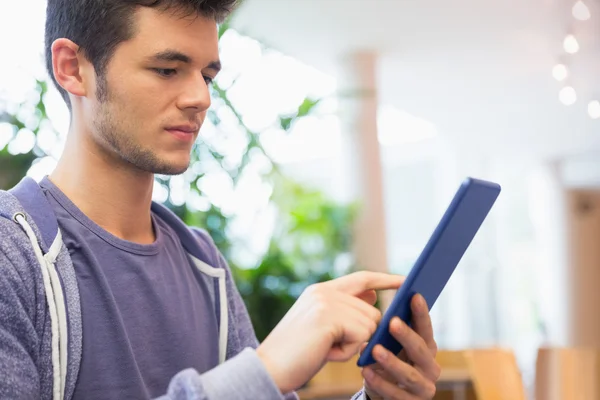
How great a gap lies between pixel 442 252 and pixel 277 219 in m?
5.13

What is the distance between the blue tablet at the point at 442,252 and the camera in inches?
39.2

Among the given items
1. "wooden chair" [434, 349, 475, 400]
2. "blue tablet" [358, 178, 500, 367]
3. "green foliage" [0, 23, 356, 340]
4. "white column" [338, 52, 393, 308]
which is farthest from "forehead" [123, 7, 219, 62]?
"white column" [338, 52, 393, 308]

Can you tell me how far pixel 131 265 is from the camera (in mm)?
1279

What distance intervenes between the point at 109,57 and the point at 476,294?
1374 centimetres

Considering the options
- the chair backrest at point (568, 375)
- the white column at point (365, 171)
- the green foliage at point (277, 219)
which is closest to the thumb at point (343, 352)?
the chair backrest at point (568, 375)

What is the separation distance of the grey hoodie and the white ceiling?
277 centimetres

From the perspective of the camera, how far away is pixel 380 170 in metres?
7.78

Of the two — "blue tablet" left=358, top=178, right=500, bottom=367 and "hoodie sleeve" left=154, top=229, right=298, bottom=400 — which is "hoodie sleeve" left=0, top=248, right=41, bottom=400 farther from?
"blue tablet" left=358, top=178, right=500, bottom=367

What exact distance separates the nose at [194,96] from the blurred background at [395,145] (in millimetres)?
654

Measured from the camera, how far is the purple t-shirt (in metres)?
1.16

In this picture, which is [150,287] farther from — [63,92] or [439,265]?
[439,265]

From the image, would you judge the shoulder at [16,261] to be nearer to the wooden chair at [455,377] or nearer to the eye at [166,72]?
the eye at [166,72]

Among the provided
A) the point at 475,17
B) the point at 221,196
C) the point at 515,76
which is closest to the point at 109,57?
the point at 221,196

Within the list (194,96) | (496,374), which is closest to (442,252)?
(194,96)
